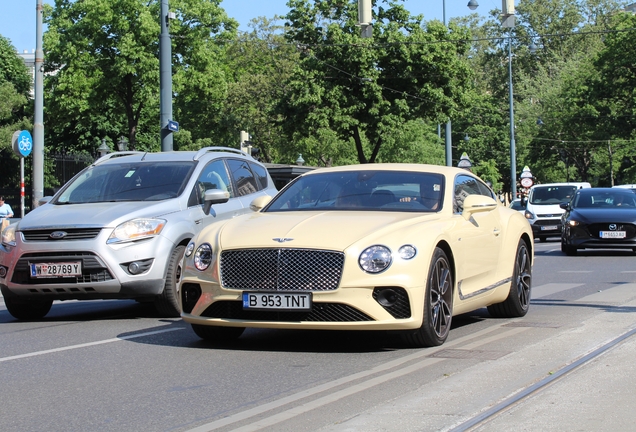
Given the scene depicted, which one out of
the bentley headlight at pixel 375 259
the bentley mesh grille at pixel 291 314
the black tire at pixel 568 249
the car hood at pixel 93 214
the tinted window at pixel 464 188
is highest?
the tinted window at pixel 464 188

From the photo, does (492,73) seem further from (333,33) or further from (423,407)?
(423,407)

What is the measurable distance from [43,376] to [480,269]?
13.0 ft

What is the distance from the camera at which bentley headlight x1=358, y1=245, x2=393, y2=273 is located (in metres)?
7.54

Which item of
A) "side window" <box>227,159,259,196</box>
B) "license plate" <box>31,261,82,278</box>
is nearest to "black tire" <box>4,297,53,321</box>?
"license plate" <box>31,261,82,278</box>

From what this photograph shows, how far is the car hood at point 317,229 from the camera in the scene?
7.63 m

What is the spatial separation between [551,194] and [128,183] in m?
25.3

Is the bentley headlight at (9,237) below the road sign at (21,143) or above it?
below

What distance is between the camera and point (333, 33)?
1726 inches

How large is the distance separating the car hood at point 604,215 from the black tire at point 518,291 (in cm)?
1283

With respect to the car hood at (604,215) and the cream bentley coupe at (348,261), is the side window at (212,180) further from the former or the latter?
the car hood at (604,215)

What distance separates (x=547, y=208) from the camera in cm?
3353

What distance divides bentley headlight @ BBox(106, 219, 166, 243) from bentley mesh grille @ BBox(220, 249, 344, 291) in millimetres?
2841

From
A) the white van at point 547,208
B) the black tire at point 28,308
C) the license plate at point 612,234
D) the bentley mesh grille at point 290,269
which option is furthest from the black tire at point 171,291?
the white van at point 547,208

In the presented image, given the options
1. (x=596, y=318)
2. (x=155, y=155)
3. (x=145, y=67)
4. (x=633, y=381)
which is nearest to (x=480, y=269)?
(x=596, y=318)
